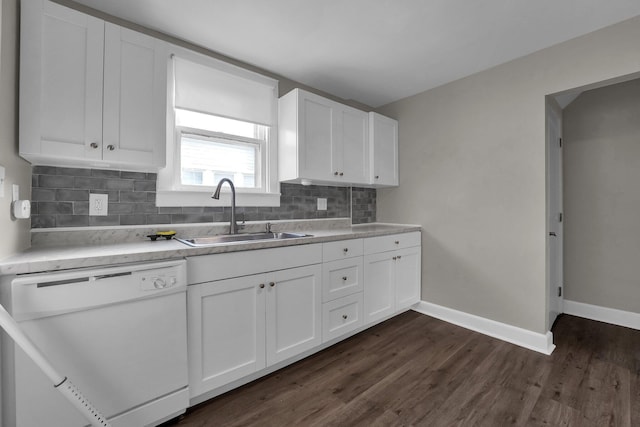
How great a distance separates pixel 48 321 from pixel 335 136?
227cm

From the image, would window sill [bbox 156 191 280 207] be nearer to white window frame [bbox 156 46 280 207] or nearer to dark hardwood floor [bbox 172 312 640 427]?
white window frame [bbox 156 46 280 207]

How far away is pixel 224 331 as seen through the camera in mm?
1593

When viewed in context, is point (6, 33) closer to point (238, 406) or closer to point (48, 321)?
point (48, 321)

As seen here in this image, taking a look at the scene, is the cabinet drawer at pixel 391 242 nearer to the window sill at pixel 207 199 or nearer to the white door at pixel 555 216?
the window sill at pixel 207 199

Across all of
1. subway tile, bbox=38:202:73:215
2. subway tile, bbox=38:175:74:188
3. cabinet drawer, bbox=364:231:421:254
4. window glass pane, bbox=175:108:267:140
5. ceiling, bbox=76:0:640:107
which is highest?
ceiling, bbox=76:0:640:107

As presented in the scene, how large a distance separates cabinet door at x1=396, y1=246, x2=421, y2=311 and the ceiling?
1.74m

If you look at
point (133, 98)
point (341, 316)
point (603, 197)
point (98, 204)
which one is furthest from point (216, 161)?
point (603, 197)

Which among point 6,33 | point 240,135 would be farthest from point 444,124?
point 6,33

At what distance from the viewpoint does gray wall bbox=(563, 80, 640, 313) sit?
8.50 feet

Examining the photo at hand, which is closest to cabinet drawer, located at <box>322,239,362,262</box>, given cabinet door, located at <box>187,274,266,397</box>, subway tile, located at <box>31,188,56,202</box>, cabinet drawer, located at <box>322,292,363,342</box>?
cabinet drawer, located at <box>322,292,363,342</box>

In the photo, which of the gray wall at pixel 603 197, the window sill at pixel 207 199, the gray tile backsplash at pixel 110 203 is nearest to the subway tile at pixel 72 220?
the gray tile backsplash at pixel 110 203

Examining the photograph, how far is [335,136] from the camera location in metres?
2.64

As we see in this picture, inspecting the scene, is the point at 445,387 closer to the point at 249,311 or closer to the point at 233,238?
the point at 249,311

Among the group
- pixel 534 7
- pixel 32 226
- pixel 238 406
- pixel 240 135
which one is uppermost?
pixel 534 7
